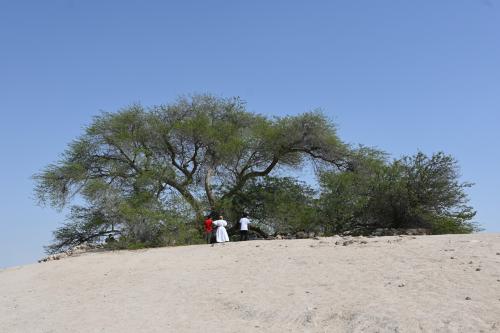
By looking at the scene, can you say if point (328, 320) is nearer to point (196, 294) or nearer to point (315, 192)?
point (196, 294)

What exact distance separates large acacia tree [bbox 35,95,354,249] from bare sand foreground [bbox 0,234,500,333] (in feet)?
21.9

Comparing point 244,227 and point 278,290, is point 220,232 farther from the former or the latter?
point 278,290

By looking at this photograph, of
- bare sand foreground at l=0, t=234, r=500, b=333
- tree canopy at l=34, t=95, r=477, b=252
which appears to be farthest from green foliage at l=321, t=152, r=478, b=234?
bare sand foreground at l=0, t=234, r=500, b=333

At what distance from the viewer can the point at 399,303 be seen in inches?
410

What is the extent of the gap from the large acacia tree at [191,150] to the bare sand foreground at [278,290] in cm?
666

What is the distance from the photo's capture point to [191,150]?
2745cm

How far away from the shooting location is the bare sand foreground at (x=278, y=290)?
399 inches

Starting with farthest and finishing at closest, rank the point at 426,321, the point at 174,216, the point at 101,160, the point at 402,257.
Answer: the point at 101,160
the point at 174,216
the point at 402,257
the point at 426,321

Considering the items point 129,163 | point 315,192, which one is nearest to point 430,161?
point 315,192

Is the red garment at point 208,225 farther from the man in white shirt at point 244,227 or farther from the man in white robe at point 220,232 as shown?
the man in white shirt at point 244,227

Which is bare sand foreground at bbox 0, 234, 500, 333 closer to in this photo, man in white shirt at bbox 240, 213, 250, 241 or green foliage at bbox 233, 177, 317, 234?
man in white shirt at bbox 240, 213, 250, 241

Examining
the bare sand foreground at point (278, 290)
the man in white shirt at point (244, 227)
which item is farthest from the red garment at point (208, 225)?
the bare sand foreground at point (278, 290)

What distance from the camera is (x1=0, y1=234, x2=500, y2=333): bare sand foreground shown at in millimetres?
10141

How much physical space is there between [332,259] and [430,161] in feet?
37.3
